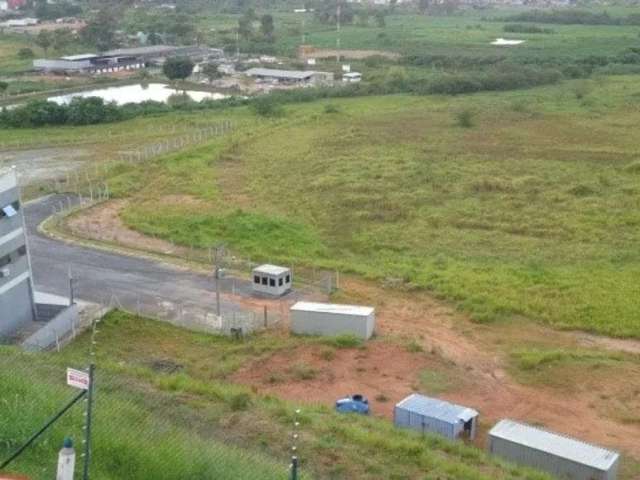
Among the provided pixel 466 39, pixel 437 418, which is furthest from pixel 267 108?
pixel 466 39

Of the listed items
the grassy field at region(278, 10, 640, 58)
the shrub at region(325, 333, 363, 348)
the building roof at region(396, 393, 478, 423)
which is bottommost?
the shrub at region(325, 333, 363, 348)

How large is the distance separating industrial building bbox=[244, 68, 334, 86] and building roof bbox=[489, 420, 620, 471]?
5088cm

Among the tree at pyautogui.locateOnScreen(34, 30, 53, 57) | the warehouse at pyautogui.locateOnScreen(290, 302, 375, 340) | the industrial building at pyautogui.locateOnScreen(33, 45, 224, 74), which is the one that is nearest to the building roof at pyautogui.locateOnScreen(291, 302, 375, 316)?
the warehouse at pyautogui.locateOnScreen(290, 302, 375, 340)

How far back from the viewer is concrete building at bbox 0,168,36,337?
58.1 ft

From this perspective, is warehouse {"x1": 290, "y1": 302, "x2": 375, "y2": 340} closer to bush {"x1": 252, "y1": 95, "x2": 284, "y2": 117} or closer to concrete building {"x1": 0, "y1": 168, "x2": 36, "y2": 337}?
concrete building {"x1": 0, "y1": 168, "x2": 36, "y2": 337}

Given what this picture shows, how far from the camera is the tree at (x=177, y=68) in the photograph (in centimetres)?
6125

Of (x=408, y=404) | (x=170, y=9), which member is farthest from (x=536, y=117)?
(x=170, y=9)

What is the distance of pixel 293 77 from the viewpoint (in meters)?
63.8

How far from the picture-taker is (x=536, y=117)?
4709 cm

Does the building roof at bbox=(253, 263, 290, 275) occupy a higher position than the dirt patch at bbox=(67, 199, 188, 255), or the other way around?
the building roof at bbox=(253, 263, 290, 275)

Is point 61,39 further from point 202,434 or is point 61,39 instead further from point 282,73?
point 202,434

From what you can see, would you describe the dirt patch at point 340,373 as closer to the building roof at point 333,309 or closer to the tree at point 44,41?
the building roof at point 333,309

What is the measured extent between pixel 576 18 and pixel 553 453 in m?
104

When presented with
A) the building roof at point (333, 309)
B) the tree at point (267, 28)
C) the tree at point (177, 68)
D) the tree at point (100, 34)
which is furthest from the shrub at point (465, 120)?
the tree at point (100, 34)
